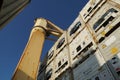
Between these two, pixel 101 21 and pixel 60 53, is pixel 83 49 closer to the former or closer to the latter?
pixel 101 21

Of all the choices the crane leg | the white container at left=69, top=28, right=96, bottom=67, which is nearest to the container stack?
the white container at left=69, top=28, right=96, bottom=67

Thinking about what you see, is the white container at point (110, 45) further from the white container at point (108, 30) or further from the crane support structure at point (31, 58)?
the crane support structure at point (31, 58)

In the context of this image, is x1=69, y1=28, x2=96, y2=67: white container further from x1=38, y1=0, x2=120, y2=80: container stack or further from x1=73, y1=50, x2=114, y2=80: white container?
x1=73, y1=50, x2=114, y2=80: white container

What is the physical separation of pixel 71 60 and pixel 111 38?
2842 millimetres

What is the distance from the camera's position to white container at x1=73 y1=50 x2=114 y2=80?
5.19 m

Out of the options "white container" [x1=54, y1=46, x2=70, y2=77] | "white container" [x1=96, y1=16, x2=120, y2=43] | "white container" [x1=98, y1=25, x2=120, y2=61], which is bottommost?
"white container" [x1=98, y1=25, x2=120, y2=61]

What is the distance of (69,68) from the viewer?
25.0 ft

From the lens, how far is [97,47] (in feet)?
20.9

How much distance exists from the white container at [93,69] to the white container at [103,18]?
1.12 metres

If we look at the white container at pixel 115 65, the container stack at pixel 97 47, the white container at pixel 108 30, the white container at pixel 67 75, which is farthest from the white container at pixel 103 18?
the white container at pixel 67 75

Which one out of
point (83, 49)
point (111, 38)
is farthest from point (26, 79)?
point (111, 38)

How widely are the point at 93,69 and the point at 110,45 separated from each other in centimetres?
111

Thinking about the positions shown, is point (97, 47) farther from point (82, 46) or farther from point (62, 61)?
point (62, 61)

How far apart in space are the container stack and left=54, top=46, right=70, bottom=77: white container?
62mm
